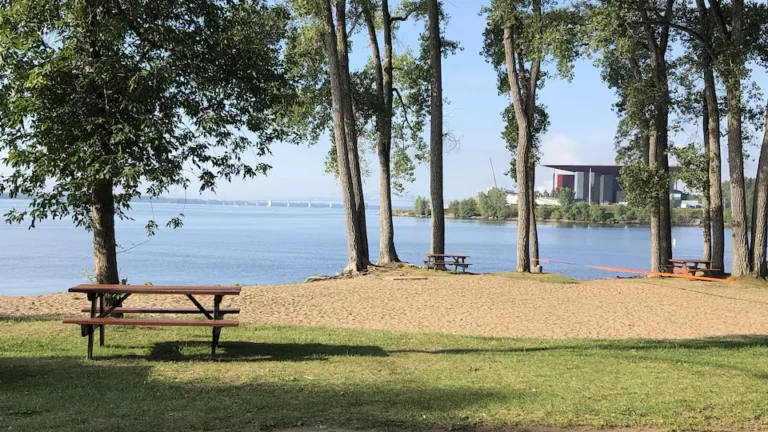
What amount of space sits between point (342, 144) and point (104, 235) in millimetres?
10630

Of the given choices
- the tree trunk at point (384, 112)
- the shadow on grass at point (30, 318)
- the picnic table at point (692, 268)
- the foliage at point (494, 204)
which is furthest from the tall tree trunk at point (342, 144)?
the foliage at point (494, 204)

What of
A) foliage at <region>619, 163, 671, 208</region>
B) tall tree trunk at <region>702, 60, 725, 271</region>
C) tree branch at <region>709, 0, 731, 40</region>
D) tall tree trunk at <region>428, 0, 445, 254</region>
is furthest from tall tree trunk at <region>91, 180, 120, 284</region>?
tall tree trunk at <region>702, 60, 725, 271</region>

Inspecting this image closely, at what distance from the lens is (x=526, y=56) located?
2167 cm

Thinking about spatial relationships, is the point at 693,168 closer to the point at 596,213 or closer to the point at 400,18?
the point at 400,18

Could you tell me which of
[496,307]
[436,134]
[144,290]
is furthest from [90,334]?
[436,134]

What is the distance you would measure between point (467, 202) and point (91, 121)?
5080 inches

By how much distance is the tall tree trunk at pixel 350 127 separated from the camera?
62.4 ft

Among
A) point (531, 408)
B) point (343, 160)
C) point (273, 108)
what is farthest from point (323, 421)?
point (343, 160)

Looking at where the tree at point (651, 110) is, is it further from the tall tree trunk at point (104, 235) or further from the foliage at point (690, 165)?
the tall tree trunk at point (104, 235)

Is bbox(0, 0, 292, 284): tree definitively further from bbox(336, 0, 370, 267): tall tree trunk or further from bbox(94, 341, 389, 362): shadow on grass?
bbox(336, 0, 370, 267): tall tree trunk

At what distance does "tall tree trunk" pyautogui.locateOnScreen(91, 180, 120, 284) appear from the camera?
8383mm

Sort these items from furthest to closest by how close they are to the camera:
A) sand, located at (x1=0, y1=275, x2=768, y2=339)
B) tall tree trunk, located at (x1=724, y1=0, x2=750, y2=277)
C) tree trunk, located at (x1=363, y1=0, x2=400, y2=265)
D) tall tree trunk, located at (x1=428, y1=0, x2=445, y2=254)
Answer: tree trunk, located at (x1=363, y1=0, x2=400, y2=265) < tall tree trunk, located at (x1=428, y1=0, x2=445, y2=254) < tall tree trunk, located at (x1=724, y1=0, x2=750, y2=277) < sand, located at (x1=0, y1=275, x2=768, y2=339)

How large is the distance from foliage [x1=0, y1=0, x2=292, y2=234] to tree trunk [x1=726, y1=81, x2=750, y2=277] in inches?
552

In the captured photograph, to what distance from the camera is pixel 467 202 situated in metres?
135
